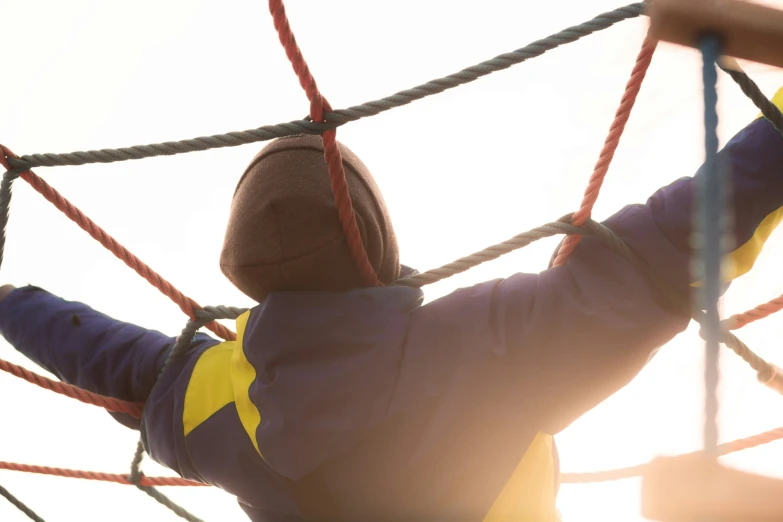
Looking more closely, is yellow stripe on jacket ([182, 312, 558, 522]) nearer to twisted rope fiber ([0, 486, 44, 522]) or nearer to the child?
the child

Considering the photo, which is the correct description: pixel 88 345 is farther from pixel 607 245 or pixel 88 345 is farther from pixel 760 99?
pixel 760 99

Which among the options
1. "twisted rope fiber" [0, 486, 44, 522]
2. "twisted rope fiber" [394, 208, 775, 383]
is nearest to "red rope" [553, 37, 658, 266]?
"twisted rope fiber" [394, 208, 775, 383]

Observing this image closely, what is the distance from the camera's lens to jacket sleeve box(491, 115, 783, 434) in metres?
0.45

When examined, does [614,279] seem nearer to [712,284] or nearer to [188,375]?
[712,284]

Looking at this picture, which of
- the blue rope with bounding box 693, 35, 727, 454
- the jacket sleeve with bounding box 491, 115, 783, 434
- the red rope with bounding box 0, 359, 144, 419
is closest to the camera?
the blue rope with bounding box 693, 35, 727, 454

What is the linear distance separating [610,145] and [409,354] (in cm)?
24

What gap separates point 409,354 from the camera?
52 cm

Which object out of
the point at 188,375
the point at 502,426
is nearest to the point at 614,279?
the point at 502,426

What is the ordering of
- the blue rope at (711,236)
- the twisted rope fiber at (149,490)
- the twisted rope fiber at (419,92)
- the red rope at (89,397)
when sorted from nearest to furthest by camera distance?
1. the blue rope at (711,236)
2. the twisted rope fiber at (419,92)
3. the red rope at (89,397)
4. the twisted rope fiber at (149,490)

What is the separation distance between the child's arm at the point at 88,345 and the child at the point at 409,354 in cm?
12

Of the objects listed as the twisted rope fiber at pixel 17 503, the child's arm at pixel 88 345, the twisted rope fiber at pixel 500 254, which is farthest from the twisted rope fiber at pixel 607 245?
the twisted rope fiber at pixel 17 503

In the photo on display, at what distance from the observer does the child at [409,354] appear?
480 millimetres

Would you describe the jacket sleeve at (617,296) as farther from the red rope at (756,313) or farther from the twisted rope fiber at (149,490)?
the twisted rope fiber at (149,490)

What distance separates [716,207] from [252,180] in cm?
37
